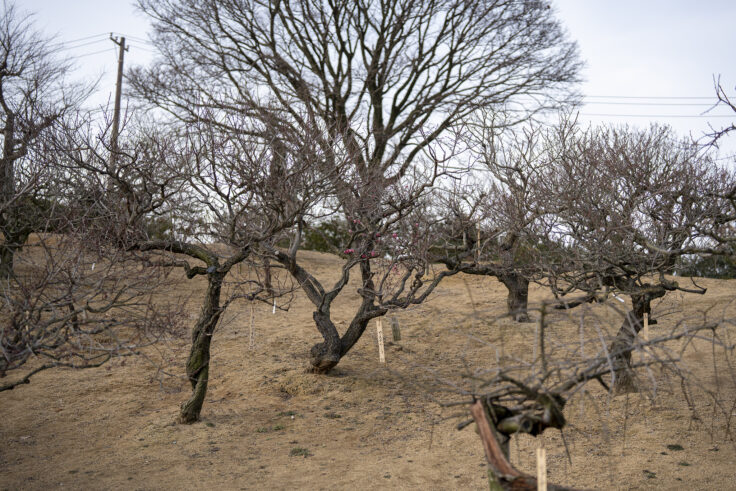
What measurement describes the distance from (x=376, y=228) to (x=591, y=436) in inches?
167

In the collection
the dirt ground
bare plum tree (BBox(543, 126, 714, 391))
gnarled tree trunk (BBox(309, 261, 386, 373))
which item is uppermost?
bare plum tree (BBox(543, 126, 714, 391))

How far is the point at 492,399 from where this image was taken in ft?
11.5

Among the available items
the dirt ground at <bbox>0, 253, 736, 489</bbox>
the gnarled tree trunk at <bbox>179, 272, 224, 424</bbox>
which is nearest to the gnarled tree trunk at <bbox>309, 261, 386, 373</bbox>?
the dirt ground at <bbox>0, 253, 736, 489</bbox>

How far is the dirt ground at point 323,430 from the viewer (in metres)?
5.84

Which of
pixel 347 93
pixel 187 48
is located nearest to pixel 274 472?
pixel 347 93

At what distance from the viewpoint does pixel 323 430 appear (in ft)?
24.2

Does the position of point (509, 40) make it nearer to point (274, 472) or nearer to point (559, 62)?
point (559, 62)

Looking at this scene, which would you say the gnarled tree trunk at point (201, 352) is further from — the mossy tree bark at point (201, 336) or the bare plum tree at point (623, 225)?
the bare plum tree at point (623, 225)

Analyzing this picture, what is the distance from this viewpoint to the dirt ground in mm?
5844

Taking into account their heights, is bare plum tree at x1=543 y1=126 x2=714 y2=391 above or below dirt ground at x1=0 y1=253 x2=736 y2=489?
above

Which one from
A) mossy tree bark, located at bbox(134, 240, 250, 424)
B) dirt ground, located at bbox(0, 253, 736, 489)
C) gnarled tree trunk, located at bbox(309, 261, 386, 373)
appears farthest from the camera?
gnarled tree trunk, located at bbox(309, 261, 386, 373)

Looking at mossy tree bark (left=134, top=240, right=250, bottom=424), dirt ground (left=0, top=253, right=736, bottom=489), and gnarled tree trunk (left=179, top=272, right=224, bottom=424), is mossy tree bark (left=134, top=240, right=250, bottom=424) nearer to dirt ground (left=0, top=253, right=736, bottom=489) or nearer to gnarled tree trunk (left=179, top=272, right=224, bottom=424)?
gnarled tree trunk (left=179, top=272, right=224, bottom=424)

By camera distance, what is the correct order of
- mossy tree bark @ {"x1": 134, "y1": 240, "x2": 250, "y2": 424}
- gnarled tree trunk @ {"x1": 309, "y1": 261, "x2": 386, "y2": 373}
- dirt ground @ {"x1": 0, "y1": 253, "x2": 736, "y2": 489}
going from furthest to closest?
1. gnarled tree trunk @ {"x1": 309, "y1": 261, "x2": 386, "y2": 373}
2. mossy tree bark @ {"x1": 134, "y1": 240, "x2": 250, "y2": 424}
3. dirt ground @ {"x1": 0, "y1": 253, "x2": 736, "y2": 489}

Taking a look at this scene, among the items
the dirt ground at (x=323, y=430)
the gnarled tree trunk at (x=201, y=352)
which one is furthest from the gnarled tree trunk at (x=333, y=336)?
the gnarled tree trunk at (x=201, y=352)
